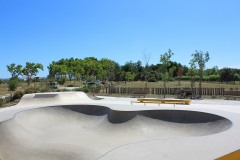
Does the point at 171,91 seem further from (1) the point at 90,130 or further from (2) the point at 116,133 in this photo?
(2) the point at 116,133

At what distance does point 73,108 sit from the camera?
15430 millimetres

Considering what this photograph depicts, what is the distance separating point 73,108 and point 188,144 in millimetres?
10450

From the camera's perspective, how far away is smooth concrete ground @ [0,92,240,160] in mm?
5836

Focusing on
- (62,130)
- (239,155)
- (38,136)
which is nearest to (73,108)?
(62,130)

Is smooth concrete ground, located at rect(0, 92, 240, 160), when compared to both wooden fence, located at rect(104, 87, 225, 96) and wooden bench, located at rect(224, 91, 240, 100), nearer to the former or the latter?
wooden bench, located at rect(224, 91, 240, 100)

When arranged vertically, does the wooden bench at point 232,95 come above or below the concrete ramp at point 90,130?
above

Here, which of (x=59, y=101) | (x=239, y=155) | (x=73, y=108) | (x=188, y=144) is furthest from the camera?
(x=59, y=101)

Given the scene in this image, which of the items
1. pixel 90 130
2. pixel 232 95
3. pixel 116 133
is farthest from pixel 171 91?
pixel 116 133

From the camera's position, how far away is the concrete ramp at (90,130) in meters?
8.98

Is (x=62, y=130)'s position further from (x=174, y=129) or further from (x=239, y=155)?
(x=239, y=155)

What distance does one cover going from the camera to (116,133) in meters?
11.2

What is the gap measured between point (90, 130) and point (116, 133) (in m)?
1.64

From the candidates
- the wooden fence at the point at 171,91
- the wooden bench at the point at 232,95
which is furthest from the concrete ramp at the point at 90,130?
the wooden fence at the point at 171,91

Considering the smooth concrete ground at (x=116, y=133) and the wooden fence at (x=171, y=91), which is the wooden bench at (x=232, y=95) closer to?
the wooden fence at (x=171, y=91)
